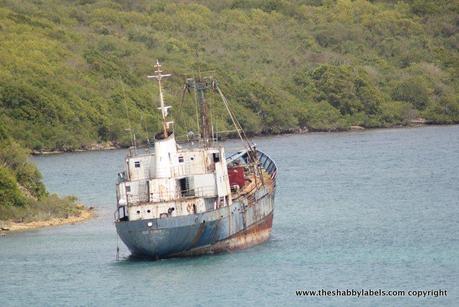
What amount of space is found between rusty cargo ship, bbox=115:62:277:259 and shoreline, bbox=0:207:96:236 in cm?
1198

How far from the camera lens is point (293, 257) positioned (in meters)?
60.7

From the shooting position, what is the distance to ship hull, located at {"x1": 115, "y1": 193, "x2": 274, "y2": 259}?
5756 centimetres

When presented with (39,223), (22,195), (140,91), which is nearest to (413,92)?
(140,91)

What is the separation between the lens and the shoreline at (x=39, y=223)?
72.0 m

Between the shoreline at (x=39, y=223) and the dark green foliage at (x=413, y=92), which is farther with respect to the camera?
the dark green foliage at (x=413, y=92)

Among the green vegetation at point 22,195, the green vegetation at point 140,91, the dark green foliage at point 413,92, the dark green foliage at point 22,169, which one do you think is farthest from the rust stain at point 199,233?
the dark green foliage at point 413,92

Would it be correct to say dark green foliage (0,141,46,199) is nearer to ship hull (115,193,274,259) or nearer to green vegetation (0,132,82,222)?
green vegetation (0,132,82,222)

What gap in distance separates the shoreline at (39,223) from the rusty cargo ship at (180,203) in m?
12.0

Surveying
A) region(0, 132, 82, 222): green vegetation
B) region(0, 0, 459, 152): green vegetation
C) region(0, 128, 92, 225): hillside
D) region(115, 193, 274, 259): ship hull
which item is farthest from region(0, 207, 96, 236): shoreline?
region(0, 0, 459, 152): green vegetation

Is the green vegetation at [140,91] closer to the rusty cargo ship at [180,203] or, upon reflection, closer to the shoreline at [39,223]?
the shoreline at [39,223]

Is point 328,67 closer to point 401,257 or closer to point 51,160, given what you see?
point 51,160

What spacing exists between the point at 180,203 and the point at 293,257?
5243 millimetres

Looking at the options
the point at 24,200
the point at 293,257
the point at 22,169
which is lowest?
the point at 293,257

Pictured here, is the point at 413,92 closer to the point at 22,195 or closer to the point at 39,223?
the point at 22,195
